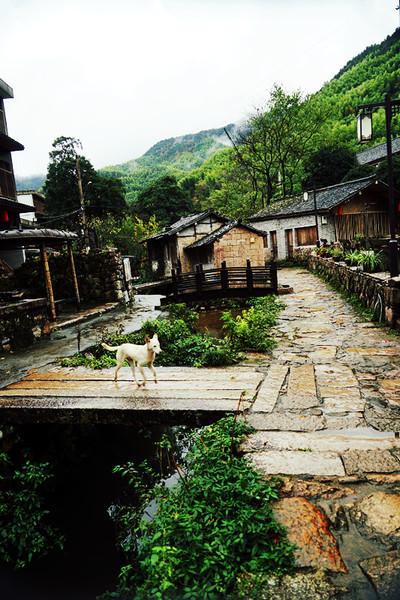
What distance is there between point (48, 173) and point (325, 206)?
2434 cm

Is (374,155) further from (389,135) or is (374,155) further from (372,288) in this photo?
(372,288)

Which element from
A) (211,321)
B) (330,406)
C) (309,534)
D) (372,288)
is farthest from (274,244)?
(309,534)

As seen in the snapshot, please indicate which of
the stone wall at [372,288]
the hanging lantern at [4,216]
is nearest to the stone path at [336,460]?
the stone wall at [372,288]

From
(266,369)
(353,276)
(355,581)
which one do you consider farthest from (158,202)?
(355,581)

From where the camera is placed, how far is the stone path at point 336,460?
2.43 meters

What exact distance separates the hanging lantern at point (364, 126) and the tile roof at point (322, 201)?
15.7 metres

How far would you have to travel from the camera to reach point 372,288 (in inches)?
390

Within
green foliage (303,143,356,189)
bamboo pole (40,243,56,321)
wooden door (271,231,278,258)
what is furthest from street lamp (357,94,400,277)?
green foliage (303,143,356,189)

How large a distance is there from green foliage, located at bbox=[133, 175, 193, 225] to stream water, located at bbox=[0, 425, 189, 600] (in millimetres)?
37282

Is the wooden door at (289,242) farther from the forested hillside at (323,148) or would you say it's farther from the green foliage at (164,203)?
the green foliage at (164,203)

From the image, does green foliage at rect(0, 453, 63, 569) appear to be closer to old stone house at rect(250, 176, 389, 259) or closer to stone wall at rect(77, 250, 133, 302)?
stone wall at rect(77, 250, 133, 302)

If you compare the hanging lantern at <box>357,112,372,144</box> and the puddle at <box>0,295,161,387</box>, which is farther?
the hanging lantern at <box>357,112,372,144</box>

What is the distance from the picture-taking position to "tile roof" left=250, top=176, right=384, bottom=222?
2560 cm

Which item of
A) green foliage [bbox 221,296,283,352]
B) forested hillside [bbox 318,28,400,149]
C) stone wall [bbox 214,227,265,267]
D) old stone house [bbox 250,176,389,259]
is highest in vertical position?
forested hillside [bbox 318,28,400,149]
